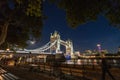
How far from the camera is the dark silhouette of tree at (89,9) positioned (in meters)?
9.94

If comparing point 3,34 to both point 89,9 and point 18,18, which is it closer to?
point 18,18

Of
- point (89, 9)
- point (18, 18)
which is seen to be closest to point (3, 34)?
point (18, 18)

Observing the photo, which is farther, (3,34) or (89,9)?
(3,34)

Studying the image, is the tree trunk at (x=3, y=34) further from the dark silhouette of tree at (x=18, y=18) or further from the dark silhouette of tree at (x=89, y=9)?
the dark silhouette of tree at (x=89, y=9)

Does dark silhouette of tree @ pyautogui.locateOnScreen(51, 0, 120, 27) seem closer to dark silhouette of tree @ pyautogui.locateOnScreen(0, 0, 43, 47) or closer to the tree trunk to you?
dark silhouette of tree @ pyautogui.locateOnScreen(0, 0, 43, 47)

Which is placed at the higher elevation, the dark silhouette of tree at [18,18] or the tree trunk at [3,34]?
the dark silhouette of tree at [18,18]

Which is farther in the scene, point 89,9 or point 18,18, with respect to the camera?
point 18,18

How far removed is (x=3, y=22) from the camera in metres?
19.3

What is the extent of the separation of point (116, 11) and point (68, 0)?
2278 mm

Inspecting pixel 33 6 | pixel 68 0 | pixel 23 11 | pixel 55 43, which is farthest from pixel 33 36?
pixel 55 43

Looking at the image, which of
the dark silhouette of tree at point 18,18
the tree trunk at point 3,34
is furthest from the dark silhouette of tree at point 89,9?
the tree trunk at point 3,34

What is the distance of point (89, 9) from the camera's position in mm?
10195

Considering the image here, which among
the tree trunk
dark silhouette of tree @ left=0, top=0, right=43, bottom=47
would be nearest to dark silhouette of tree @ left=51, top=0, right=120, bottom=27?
dark silhouette of tree @ left=0, top=0, right=43, bottom=47

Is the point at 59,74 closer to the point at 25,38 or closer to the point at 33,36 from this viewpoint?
the point at 33,36
